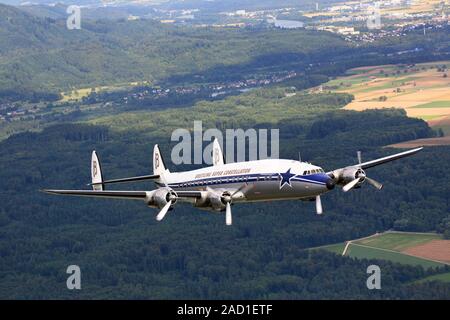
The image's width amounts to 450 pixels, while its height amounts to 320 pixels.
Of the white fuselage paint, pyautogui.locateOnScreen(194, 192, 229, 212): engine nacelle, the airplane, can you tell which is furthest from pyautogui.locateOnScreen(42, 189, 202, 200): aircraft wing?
the white fuselage paint

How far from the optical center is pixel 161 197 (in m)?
122

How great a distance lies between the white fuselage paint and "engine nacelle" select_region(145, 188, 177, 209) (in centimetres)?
603

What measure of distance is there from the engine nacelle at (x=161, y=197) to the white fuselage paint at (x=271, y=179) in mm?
6028

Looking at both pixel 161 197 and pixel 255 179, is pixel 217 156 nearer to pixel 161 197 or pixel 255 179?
pixel 255 179

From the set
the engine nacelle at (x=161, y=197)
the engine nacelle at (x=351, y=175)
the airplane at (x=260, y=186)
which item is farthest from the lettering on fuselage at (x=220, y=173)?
the engine nacelle at (x=351, y=175)

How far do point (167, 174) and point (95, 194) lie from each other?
2493 cm

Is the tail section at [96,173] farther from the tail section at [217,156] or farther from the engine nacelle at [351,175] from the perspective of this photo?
the engine nacelle at [351,175]

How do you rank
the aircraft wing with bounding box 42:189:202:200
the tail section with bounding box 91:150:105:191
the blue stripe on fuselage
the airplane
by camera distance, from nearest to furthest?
the aircraft wing with bounding box 42:189:202:200, the airplane, the blue stripe on fuselage, the tail section with bounding box 91:150:105:191

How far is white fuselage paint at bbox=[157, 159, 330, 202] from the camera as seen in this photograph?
122250mm

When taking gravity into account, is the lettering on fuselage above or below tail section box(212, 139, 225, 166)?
below

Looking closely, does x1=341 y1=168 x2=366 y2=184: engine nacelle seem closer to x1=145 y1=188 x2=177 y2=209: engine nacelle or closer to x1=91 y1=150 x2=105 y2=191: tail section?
x1=145 y1=188 x2=177 y2=209: engine nacelle
